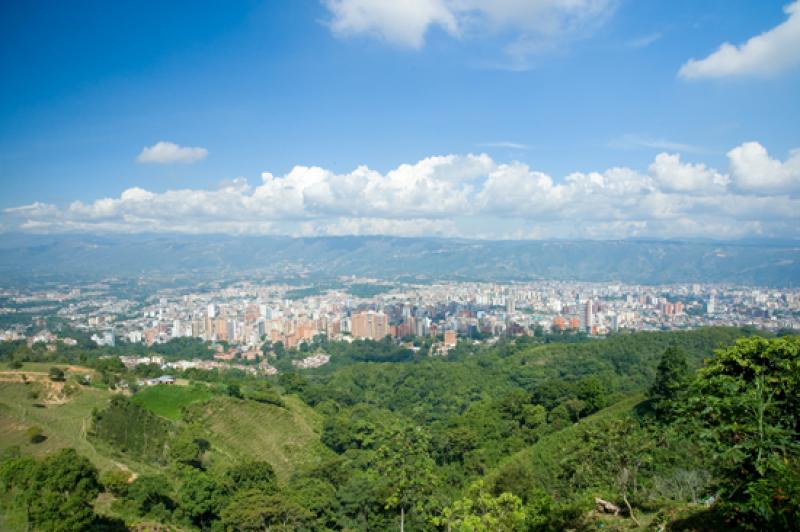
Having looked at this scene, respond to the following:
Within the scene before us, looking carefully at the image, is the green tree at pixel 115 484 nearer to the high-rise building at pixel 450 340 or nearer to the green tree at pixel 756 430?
the green tree at pixel 756 430

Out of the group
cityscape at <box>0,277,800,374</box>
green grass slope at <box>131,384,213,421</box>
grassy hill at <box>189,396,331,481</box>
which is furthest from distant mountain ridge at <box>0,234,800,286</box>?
green grass slope at <box>131,384,213,421</box>

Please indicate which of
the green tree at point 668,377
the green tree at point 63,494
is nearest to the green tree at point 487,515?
the green tree at point 63,494

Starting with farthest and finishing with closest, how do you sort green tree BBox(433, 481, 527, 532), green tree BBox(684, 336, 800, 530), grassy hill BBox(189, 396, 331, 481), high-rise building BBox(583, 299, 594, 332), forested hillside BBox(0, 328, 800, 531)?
high-rise building BBox(583, 299, 594, 332) < grassy hill BBox(189, 396, 331, 481) < green tree BBox(433, 481, 527, 532) < forested hillside BBox(0, 328, 800, 531) < green tree BBox(684, 336, 800, 530)

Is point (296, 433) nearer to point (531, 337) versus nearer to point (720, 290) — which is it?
point (531, 337)

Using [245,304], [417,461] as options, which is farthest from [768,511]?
[245,304]

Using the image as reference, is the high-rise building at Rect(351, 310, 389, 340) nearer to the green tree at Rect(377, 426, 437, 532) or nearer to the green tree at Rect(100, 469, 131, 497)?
the green tree at Rect(100, 469, 131, 497)
